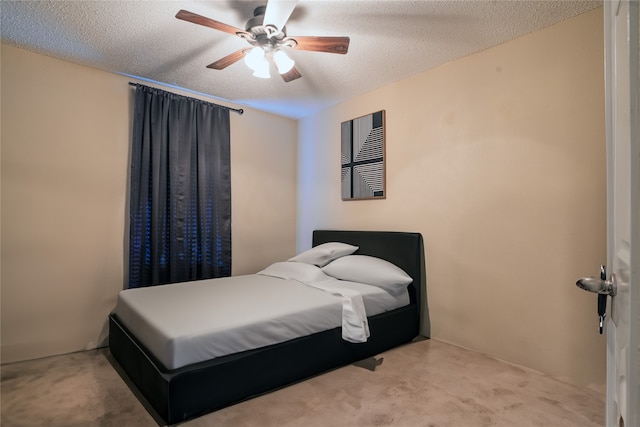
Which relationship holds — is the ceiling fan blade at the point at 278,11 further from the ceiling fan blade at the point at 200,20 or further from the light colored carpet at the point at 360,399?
the light colored carpet at the point at 360,399

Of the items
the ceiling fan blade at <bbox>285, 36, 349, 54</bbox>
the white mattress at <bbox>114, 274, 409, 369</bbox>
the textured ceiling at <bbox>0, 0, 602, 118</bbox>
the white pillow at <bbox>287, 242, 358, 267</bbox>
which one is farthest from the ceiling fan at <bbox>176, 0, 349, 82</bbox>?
the white pillow at <bbox>287, 242, 358, 267</bbox>

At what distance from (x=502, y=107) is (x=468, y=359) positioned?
1.95 metres

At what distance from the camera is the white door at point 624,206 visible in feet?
1.82

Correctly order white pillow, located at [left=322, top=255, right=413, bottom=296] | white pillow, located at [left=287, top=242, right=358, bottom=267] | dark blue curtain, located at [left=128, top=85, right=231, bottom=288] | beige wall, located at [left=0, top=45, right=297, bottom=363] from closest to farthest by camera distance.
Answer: beige wall, located at [left=0, top=45, right=297, bottom=363] < white pillow, located at [left=322, top=255, right=413, bottom=296] < dark blue curtain, located at [left=128, top=85, right=231, bottom=288] < white pillow, located at [left=287, top=242, right=358, bottom=267]

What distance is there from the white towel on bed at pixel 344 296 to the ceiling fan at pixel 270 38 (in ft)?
5.54

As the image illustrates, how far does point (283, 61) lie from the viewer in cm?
216

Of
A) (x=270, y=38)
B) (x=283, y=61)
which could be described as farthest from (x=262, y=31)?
(x=283, y=61)

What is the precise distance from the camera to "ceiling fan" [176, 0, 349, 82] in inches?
69.5

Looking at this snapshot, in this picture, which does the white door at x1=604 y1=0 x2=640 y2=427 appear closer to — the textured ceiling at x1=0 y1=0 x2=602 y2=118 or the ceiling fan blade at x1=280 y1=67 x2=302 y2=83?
the textured ceiling at x1=0 y1=0 x2=602 y2=118

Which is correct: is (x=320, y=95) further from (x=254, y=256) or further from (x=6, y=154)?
(x=6, y=154)

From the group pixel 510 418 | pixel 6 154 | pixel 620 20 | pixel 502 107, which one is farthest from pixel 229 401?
pixel 502 107

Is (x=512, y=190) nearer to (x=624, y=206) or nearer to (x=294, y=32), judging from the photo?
(x=624, y=206)

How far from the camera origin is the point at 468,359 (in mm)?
2436

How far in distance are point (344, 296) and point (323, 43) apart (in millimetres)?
1740
